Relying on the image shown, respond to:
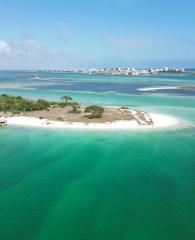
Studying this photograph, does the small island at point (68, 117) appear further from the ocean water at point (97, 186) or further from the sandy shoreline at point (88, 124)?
the ocean water at point (97, 186)

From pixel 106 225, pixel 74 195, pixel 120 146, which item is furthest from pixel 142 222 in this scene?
pixel 120 146

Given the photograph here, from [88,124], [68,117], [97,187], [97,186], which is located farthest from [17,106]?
[97,187]

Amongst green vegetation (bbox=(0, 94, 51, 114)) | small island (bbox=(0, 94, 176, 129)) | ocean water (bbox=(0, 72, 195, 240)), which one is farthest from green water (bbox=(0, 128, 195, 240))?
green vegetation (bbox=(0, 94, 51, 114))

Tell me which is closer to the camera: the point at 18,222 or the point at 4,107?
the point at 18,222

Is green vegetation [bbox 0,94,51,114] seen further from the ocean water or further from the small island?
the ocean water

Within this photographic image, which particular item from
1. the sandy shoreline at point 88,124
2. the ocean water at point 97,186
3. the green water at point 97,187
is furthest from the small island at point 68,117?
the green water at point 97,187

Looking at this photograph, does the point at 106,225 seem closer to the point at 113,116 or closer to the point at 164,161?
the point at 164,161
